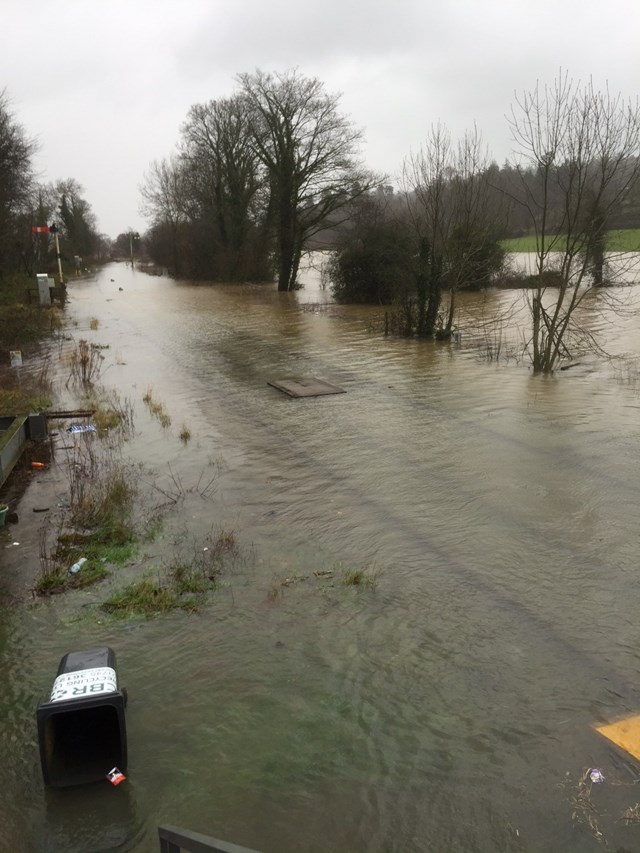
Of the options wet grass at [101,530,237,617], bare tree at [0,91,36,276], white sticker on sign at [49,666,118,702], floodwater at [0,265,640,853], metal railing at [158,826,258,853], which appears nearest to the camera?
metal railing at [158,826,258,853]

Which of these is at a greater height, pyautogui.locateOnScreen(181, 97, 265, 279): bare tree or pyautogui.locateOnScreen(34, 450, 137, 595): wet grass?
pyautogui.locateOnScreen(181, 97, 265, 279): bare tree

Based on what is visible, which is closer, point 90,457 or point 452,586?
point 452,586

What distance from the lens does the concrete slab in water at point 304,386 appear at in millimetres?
13109

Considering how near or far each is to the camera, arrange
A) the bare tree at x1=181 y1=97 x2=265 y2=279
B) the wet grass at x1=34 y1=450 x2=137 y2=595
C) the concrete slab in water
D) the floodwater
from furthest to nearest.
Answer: the bare tree at x1=181 y1=97 x2=265 y2=279
the concrete slab in water
the wet grass at x1=34 y1=450 x2=137 y2=595
the floodwater

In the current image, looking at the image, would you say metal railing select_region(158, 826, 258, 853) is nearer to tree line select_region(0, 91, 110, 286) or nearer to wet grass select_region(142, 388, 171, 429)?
wet grass select_region(142, 388, 171, 429)

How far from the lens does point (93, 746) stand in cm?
395

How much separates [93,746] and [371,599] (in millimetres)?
2338

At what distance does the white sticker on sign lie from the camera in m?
3.67

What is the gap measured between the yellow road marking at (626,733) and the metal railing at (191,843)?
237 cm

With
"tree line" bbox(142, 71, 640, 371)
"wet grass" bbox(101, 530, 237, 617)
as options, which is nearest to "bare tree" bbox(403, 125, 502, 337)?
"tree line" bbox(142, 71, 640, 371)

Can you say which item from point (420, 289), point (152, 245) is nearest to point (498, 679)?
point (420, 289)

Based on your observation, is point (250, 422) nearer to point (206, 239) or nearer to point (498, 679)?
point (498, 679)

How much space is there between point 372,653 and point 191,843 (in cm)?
243

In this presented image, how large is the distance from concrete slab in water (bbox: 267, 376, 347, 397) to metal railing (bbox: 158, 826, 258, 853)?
10.5 metres
